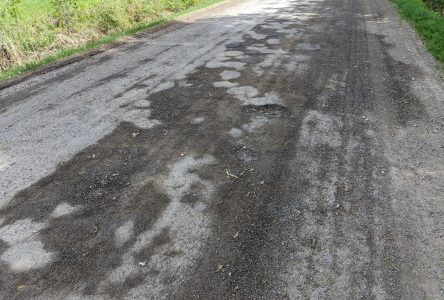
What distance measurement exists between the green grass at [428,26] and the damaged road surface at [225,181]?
1569mm

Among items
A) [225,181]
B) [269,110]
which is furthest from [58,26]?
[225,181]

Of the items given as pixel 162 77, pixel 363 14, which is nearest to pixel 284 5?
pixel 363 14

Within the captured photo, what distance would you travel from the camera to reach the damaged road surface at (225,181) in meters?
2.60

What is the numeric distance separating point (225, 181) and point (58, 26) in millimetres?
8279

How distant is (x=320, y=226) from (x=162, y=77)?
424 centimetres

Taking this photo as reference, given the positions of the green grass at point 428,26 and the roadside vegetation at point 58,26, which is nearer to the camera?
the roadside vegetation at point 58,26

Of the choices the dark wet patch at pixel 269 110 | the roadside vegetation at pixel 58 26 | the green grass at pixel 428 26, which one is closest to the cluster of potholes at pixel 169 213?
the dark wet patch at pixel 269 110

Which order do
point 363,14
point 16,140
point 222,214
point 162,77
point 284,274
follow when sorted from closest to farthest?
point 284,274 < point 222,214 < point 16,140 < point 162,77 < point 363,14

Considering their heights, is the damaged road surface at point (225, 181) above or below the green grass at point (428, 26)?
above

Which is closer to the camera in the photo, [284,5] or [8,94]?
[8,94]

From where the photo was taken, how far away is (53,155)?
4098 mm

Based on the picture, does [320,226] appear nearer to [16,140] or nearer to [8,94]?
[16,140]

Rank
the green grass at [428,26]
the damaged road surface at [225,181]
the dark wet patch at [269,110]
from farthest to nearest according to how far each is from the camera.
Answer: the green grass at [428,26], the dark wet patch at [269,110], the damaged road surface at [225,181]

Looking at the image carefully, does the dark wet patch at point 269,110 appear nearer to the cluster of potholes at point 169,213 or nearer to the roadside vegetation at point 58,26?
the cluster of potholes at point 169,213
